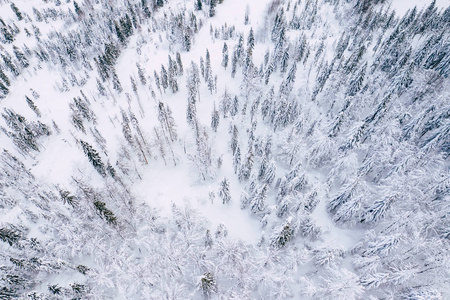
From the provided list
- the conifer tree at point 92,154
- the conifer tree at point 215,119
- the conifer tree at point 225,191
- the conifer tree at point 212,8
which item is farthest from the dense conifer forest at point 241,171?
the conifer tree at point 212,8

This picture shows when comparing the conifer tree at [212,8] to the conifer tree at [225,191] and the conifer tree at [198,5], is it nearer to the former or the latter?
the conifer tree at [198,5]

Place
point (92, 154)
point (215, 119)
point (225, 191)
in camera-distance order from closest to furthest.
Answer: point (225, 191) → point (92, 154) → point (215, 119)

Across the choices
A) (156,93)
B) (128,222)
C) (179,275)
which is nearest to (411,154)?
(179,275)

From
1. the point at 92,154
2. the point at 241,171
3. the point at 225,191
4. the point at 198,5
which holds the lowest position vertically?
the point at 241,171

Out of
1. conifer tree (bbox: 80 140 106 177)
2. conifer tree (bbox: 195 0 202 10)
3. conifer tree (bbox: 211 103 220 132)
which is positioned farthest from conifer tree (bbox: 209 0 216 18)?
conifer tree (bbox: 80 140 106 177)

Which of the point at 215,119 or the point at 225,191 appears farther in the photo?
the point at 215,119

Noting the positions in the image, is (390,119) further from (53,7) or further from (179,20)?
(53,7)

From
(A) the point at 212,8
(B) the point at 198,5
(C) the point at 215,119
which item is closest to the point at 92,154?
(C) the point at 215,119

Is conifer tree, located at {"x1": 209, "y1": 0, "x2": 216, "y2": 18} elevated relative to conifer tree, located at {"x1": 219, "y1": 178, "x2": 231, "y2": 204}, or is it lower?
elevated

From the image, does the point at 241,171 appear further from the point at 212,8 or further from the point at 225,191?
the point at 212,8

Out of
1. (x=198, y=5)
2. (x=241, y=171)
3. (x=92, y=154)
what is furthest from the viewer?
(x=198, y=5)

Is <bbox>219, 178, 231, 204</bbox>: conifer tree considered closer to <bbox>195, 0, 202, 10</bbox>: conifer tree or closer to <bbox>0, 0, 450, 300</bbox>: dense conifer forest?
<bbox>0, 0, 450, 300</bbox>: dense conifer forest
